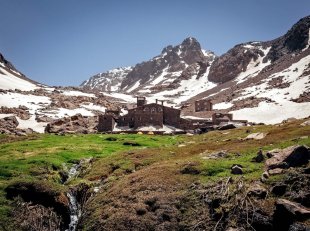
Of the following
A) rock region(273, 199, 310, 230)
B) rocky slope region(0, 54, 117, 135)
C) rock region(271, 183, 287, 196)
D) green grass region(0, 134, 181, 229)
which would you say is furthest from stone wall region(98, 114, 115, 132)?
rock region(273, 199, 310, 230)

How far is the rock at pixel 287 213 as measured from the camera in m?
21.7

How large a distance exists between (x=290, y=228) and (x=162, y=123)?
76.8 metres

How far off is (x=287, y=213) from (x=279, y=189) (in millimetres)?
2940

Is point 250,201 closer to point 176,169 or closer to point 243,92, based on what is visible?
point 176,169

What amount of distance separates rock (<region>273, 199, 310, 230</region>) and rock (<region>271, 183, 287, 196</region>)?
200 cm

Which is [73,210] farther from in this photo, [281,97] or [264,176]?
[281,97]

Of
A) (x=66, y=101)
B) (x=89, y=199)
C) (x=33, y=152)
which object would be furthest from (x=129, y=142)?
(x=66, y=101)

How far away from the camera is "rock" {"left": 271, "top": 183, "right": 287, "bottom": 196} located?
24.9 metres

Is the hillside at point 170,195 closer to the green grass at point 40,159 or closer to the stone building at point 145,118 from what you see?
the green grass at point 40,159

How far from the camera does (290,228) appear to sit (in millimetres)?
21562

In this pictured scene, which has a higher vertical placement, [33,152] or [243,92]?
[243,92]

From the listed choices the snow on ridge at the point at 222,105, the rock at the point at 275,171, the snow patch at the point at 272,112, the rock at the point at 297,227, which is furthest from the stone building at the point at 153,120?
the rock at the point at 297,227

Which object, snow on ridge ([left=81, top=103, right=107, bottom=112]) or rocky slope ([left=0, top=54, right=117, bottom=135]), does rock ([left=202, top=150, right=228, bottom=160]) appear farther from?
snow on ridge ([left=81, top=103, right=107, bottom=112])

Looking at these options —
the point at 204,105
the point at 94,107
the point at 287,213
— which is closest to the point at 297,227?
the point at 287,213
